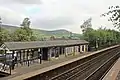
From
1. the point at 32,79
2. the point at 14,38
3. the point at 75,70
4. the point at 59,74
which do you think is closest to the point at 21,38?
the point at 14,38

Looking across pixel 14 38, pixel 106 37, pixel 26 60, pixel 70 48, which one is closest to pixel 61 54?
pixel 70 48

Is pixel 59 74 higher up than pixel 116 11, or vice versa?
pixel 116 11

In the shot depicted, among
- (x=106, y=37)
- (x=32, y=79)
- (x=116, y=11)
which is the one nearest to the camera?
(x=116, y=11)

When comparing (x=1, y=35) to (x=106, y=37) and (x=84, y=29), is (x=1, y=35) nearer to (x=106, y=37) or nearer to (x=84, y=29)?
(x=106, y=37)

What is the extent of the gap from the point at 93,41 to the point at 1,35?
28.2 meters

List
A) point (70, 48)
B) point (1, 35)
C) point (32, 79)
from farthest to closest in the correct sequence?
point (1, 35)
point (70, 48)
point (32, 79)

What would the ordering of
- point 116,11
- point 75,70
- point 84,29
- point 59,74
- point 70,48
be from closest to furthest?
1. point 116,11
2. point 59,74
3. point 75,70
4. point 70,48
5. point 84,29

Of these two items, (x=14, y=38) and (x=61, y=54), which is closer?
(x=61, y=54)

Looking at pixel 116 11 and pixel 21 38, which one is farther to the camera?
pixel 21 38

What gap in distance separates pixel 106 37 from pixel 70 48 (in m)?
37.5

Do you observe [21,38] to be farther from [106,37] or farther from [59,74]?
[59,74]

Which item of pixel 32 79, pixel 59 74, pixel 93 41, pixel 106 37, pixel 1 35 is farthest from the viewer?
pixel 106 37

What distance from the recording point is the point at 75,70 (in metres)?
17.3

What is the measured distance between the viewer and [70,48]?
44531mm
